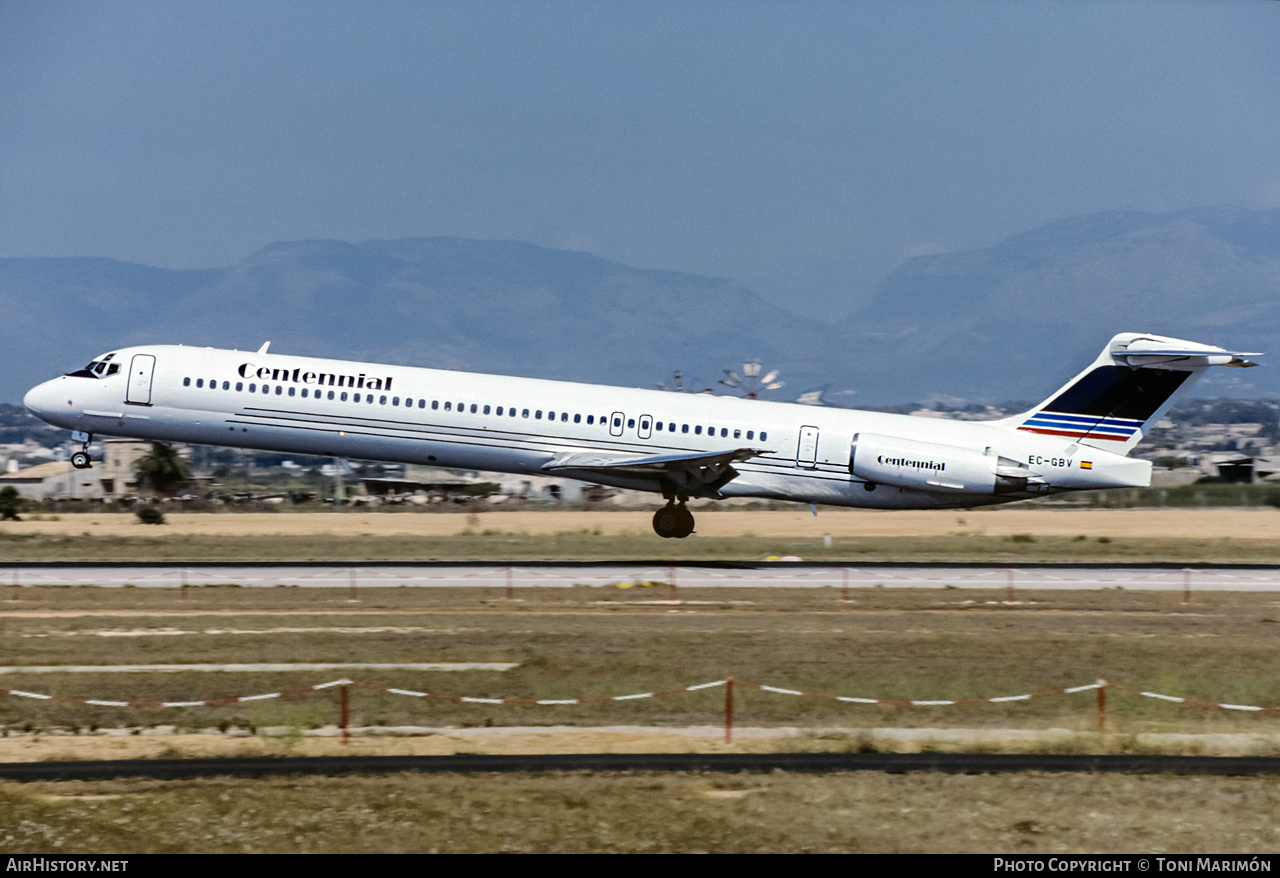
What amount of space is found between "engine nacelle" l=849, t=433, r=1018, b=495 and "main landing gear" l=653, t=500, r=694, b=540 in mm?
4806

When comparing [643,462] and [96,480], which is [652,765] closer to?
[643,462]

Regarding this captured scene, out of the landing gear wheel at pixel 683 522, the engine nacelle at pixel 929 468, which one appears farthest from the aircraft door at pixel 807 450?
the landing gear wheel at pixel 683 522

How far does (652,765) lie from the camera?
568 inches

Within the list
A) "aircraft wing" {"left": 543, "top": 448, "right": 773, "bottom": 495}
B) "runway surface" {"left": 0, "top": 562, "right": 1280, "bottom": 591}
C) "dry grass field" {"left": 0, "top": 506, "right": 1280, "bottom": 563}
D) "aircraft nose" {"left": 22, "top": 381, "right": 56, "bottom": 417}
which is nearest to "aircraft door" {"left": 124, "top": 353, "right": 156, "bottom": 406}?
"aircraft nose" {"left": 22, "top": 381, "right": 56, "bottom": 417}

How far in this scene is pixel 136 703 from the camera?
17750mm

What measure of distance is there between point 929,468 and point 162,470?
55423mm

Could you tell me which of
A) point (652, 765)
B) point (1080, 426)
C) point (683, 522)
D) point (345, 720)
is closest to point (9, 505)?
point (683, 522)

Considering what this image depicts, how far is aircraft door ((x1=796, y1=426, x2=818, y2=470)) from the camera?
35.8m

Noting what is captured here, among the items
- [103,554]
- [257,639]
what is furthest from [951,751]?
[103,554]

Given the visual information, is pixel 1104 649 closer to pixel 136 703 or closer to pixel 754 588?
pixel 754 588

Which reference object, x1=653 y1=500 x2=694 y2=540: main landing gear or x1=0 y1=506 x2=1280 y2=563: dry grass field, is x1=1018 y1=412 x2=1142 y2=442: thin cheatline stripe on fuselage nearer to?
x1=0 y1=506 x2=1280 y2=563: dry grass field

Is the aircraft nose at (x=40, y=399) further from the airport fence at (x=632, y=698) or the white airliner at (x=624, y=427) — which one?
the airport fence at (x=632, y=698)

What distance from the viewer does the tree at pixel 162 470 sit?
77500 mm

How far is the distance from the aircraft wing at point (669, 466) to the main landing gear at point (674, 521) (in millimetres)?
1212
